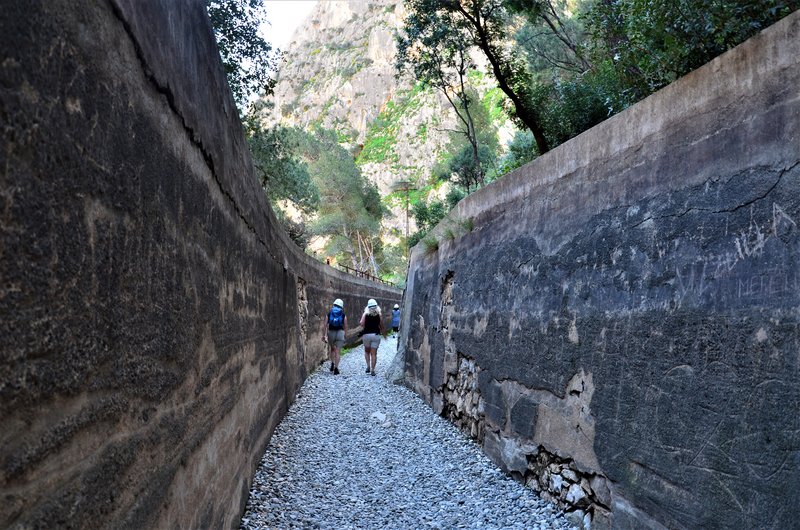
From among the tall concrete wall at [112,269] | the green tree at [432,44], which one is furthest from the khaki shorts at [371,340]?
the tall concrete wall at [112,269]

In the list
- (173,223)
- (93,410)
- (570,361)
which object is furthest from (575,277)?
(93,410)

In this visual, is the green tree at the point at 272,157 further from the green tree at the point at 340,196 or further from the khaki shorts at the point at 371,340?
the green tree at the point at 340,196

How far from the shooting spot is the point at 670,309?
2.97m

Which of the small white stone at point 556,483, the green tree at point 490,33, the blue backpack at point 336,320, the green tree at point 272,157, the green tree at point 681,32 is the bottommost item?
the small white stone at point 556,483

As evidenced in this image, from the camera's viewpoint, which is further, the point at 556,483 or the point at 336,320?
the point at 336,320

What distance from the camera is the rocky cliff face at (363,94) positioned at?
6569 centimetres

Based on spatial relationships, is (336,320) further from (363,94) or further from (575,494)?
(363,94)

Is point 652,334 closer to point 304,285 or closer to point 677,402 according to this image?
point 677,402

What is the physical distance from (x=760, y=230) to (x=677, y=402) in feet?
3.19

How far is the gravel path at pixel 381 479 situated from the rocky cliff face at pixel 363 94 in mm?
54839

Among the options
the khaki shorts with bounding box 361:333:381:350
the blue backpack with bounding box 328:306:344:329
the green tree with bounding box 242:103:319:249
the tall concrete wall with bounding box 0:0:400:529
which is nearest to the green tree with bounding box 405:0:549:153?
the green tree with bounding box 242:103:319:249

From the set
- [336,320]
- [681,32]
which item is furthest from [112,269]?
[336,320]

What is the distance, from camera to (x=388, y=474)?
4.98m

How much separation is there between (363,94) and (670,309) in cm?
7778
